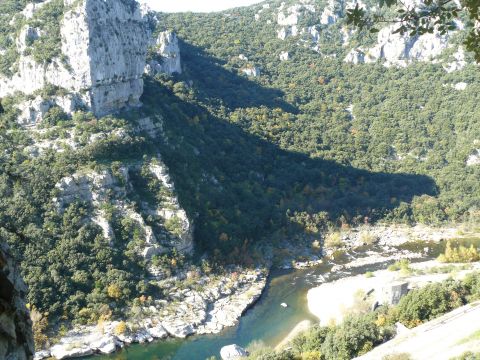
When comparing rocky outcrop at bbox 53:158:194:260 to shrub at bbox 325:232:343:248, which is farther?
shrub at bbox 325:232:343:248

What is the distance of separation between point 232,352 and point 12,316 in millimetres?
27665

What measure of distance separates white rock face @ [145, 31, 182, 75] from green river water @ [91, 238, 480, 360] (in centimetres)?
3382

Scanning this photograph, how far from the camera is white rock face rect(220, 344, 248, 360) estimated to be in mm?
31592

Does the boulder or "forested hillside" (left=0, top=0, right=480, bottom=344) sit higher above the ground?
"forested hillside" (left=0, top=0, right=480, bottom=344)

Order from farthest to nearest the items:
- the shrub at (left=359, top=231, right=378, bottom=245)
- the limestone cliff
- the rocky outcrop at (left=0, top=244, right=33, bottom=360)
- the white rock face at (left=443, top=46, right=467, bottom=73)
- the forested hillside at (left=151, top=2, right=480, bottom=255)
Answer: the limestone cliff → the white rock face at (left=443, top=46, right=467, bottom=73) → the forested hillside at (left=151, top=2, right=480, bottom=255) → the shrub at (left=359, top=231, right=378, bottom=245) → the rocky outcrop at (left=0, top=244, right=33, bottom=360)

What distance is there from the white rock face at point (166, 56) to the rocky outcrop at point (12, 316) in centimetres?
6272

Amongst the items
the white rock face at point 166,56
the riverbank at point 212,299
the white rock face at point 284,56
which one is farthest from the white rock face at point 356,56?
the riverbank at point 212,299

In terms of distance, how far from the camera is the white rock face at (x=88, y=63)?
47.4 metres

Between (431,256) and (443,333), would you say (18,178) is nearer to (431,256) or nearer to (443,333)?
(443,333)

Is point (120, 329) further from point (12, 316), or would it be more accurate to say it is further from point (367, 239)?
point (12, 316)

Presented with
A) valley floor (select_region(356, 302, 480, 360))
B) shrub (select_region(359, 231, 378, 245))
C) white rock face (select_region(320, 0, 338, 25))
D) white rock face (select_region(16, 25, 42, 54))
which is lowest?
shrub (select_region(359, 231, 378, 245))

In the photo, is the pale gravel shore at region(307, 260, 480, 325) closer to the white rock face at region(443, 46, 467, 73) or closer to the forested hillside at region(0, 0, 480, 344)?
the forested hillside at region(0, 0, 480, 344)

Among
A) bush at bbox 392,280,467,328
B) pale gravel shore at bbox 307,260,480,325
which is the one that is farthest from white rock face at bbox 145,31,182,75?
bush at bbox 392,280,467,328

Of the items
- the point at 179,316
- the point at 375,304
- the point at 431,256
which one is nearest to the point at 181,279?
the point at 179,316
